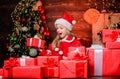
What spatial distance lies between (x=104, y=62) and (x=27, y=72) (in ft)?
1.49

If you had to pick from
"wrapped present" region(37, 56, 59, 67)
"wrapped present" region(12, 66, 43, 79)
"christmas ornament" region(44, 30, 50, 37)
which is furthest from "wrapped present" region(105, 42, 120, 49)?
"christmas ornament" region(44, 30, 50, 37)

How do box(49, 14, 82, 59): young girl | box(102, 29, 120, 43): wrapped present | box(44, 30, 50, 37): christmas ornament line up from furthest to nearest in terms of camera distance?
box(44, 30, 50, 37): christmas ornament
box(49, 14, 82, 59): young girl
box(102, 29, 120, 43): wrapped present

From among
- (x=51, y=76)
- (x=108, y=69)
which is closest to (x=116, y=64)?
(x=108, y=69)

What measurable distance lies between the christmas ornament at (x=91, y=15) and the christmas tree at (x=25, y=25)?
0.85 metres

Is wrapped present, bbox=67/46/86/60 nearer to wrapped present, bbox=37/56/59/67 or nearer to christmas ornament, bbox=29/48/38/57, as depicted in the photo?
wrapped present, bbox=37/56/59/67

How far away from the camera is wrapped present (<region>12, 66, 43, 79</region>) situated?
1.46 meters

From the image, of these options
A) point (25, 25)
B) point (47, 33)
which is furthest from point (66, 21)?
point (47, 33)

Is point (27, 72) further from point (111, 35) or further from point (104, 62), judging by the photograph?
point (111, 35)

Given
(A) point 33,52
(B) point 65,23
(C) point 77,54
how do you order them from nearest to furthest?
(C) point 77,54 < (B) point 65,23 < (A) point 33,52

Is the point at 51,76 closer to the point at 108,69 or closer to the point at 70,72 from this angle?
the point at 70,72

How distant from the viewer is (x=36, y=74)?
1462mm

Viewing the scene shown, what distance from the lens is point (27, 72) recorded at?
58.1 inches

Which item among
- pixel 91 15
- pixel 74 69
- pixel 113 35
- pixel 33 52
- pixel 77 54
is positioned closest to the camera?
pixel 74 69

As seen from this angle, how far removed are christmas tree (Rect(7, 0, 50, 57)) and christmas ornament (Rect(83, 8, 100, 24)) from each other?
2.80 feet
